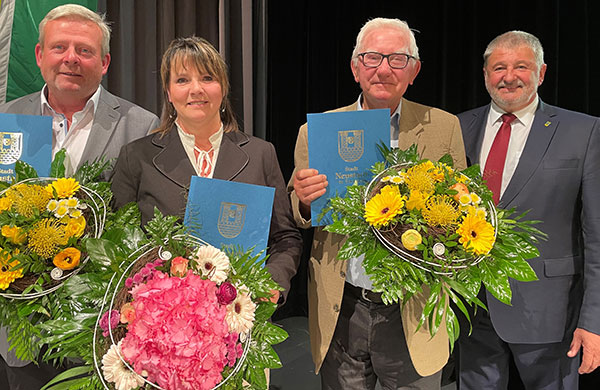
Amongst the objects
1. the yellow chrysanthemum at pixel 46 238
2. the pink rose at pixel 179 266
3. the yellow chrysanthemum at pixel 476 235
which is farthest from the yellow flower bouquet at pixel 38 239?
the yellow chrysanthemum at pixel 476 235

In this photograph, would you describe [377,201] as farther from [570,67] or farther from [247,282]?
[570,67]

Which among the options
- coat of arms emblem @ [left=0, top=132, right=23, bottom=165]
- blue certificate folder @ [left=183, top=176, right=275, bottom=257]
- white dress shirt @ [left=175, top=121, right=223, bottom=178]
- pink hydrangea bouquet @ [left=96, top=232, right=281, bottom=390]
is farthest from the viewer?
white dress shirt @ [left=175, top=121, right=223, bottom=178]

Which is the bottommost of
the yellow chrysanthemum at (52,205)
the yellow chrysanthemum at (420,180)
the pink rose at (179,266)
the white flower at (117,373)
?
the white flower at (117,373)

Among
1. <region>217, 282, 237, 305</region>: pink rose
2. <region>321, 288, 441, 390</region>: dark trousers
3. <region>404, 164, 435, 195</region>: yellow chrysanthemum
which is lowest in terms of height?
<region>321, 288, 441, 390</region>: dark trousers

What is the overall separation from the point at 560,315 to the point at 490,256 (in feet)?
3.11

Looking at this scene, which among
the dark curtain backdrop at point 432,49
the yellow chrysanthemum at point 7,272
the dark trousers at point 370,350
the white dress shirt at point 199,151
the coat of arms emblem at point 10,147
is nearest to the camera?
the yellow chrysanthemum at point 7,272

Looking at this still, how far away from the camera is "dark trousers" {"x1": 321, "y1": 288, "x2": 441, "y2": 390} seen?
184cm

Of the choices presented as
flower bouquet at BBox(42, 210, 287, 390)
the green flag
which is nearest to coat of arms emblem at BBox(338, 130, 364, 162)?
flower bouquet at BBox(42, 210, 287, 390)

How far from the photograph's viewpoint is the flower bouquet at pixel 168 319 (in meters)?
1.11

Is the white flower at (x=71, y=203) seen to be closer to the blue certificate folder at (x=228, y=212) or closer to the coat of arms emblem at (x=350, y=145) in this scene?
the blue certificate folder at (x=228, y=212)

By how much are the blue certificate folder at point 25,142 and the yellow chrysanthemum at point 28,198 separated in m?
0.19

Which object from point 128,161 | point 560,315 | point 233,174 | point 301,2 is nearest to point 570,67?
point 560,315

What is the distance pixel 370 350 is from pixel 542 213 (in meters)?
0.96

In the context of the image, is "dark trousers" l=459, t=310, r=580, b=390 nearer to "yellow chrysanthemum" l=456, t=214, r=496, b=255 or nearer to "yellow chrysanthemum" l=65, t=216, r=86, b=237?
"yellow chrysanthemum" l=456, t=214, r=496, b=255
